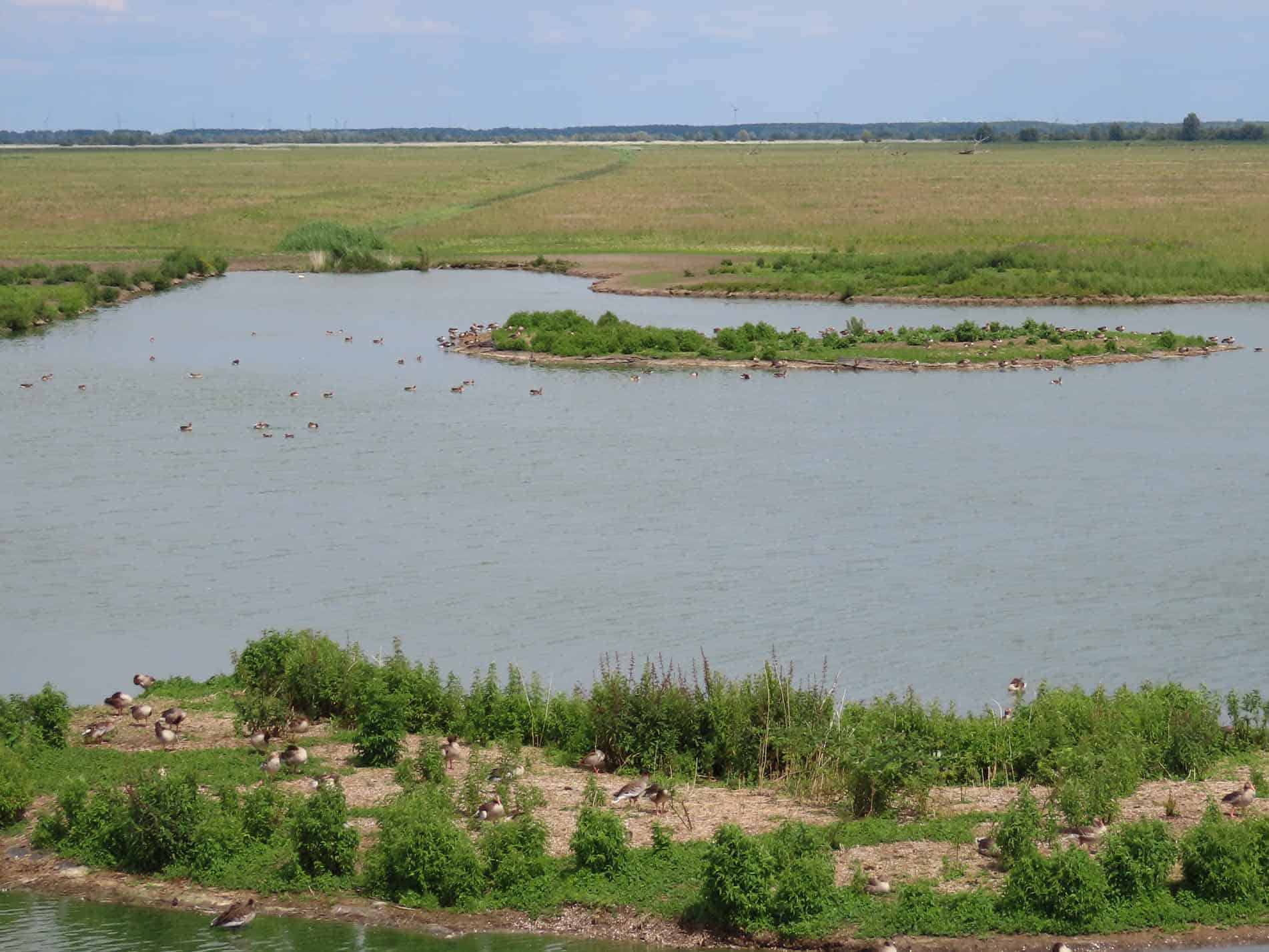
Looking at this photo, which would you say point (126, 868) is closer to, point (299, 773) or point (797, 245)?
point (299, 773)

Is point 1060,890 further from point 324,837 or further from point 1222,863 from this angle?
point 324,837

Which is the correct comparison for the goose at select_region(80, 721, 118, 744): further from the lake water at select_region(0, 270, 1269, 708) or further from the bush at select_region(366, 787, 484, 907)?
the bush at select_region(366, 787, 484, 907)

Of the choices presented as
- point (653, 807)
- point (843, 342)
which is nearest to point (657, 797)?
point (653, 807)

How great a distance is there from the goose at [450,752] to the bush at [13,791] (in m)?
3.40

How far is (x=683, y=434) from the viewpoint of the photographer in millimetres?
31094

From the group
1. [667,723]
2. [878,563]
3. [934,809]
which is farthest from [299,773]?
[878,563]

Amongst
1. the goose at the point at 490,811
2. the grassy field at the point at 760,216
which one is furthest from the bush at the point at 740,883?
the grassy field at the point at 760,216

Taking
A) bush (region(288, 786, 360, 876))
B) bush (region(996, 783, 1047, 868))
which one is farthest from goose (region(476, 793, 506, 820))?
bush (region(996, 783, 1047, 868))

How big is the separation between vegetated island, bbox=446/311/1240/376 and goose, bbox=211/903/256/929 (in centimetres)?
2770

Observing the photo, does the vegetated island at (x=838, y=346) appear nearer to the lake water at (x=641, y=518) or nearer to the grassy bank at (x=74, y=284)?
the lake water at (x=641, y=518)

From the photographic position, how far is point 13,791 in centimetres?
1291

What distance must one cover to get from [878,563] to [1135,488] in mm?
6783

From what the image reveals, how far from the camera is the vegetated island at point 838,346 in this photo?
3866 cm

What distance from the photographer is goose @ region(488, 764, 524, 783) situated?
13.0 meters
